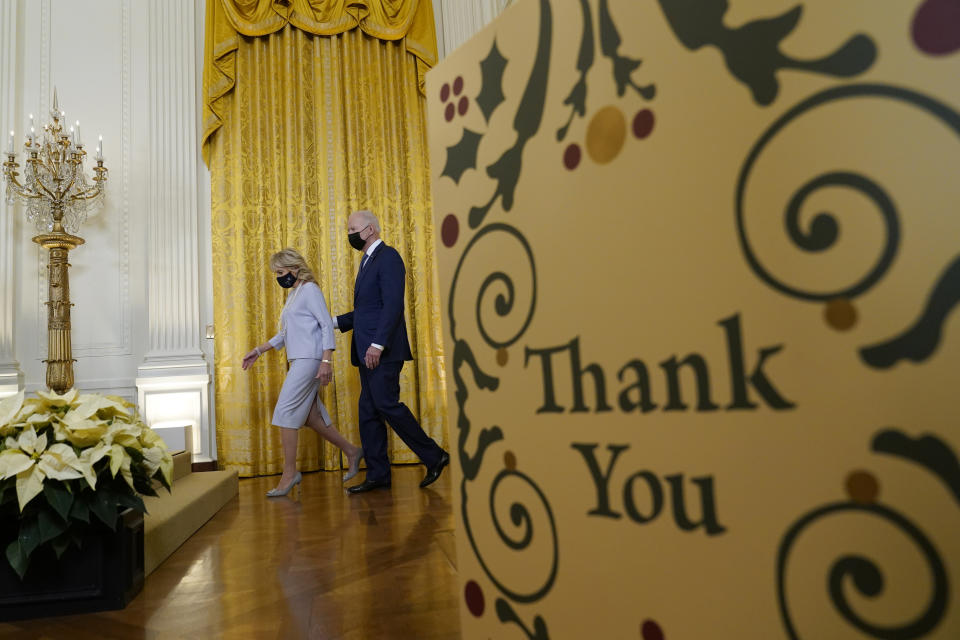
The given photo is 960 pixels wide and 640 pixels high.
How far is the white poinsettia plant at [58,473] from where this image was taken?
138 centimetres

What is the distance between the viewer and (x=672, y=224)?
Result: 1.56 feet

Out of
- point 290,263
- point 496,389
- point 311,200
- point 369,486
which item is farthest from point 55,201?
point 496,389

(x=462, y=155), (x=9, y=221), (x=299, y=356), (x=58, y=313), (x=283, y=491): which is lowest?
(x=283, y=491)

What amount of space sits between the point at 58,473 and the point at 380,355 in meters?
1.67

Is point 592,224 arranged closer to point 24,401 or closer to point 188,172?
point 24,401

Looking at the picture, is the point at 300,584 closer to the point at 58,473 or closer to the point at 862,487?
the point at 58,473

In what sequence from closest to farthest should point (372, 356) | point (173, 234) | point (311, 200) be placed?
1. point (372, 356)
2. point (173, 234)
3. point (311, 200)

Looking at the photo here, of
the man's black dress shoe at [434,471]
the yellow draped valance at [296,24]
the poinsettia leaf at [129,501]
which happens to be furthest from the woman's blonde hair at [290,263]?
the poinsettia leaf at [129,501]

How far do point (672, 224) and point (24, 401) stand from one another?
1.64 metres

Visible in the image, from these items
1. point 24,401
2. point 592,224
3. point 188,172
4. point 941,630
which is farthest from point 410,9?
point 941,630

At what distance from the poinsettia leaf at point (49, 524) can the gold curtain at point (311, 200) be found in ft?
8.80

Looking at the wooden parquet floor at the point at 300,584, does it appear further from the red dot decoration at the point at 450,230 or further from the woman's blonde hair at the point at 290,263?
the woman's blonde hair at the point at 290,263

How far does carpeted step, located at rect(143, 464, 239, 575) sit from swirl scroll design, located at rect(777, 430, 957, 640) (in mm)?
1737

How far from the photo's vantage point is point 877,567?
385 millimetres
